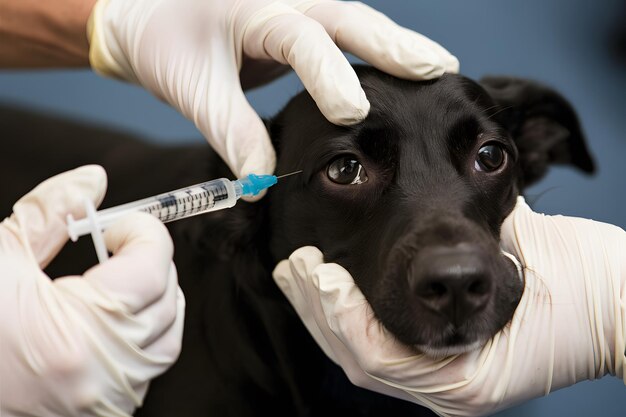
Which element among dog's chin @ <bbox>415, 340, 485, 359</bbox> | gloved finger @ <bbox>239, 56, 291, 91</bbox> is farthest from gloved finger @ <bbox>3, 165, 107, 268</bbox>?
gloved finger @ <bbox>239, 56, 291, 91</bbox>

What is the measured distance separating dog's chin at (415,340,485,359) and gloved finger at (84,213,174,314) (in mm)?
506

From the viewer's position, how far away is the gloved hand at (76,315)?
107 centimetres

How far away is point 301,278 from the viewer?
59.9 inches

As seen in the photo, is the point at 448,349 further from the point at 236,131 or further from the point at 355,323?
the point at 236,131

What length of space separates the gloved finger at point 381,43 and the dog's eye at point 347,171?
23 cm

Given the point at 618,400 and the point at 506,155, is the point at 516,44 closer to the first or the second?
the point at 506,155

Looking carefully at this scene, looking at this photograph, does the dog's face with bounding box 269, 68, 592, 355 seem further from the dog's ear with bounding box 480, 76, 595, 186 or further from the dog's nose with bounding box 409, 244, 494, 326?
the dog's ear with bounding box 480, 76, 595, 186

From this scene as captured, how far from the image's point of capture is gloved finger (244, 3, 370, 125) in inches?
56.8

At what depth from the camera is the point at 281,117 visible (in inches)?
71.9

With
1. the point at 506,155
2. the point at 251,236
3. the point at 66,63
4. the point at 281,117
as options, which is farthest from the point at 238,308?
the point at 66,63

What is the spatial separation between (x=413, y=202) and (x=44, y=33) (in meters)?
1.32

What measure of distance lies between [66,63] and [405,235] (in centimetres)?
137

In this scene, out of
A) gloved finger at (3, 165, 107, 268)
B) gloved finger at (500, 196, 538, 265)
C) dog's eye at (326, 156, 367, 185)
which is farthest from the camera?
dog's eye at (326, 156, 367, 185)

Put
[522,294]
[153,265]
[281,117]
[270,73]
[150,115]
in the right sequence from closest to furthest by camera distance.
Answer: [153,265] → [522,294] → [281,117] → [270,73] → [150,115]
